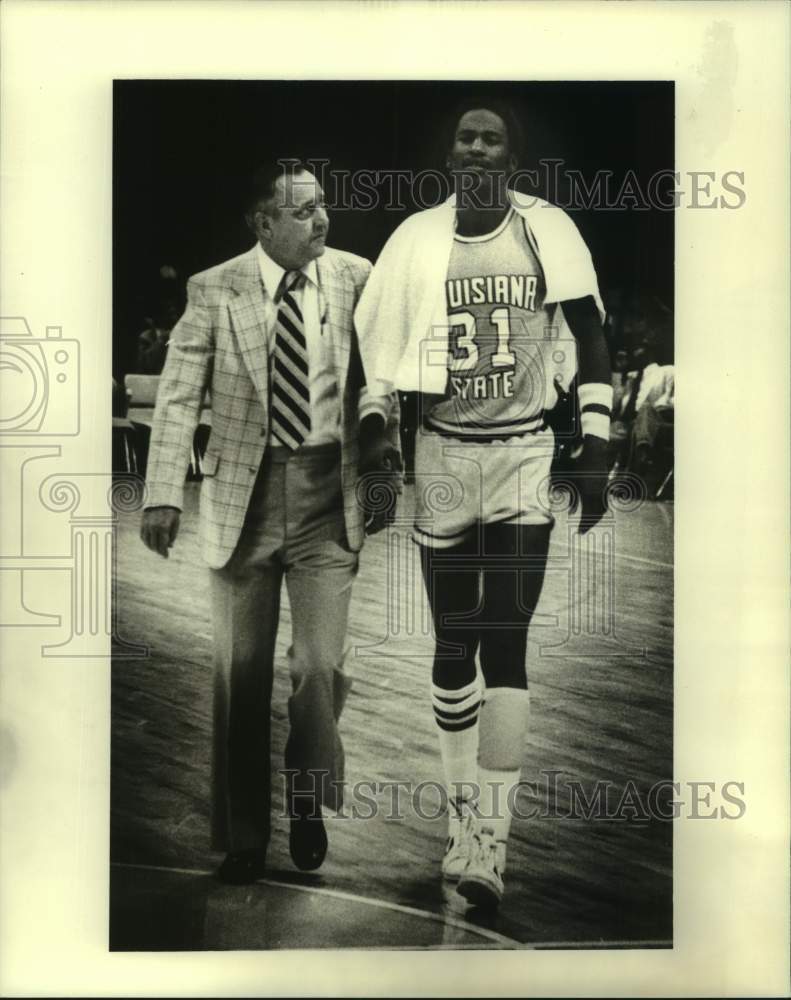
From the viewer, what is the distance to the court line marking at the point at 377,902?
2445 mm

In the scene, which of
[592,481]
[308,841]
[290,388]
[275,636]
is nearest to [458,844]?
[308,841]

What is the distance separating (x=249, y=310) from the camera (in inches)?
97.4

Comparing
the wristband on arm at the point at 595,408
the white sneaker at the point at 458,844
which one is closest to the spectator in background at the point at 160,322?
the wristband on arm at the point at 595,408

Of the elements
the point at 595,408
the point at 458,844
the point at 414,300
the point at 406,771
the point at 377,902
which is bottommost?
the point at 377,902

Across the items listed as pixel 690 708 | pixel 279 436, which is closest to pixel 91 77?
pixel 279 436

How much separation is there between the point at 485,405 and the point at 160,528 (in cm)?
84

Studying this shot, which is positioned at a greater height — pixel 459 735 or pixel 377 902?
pixel 459 735

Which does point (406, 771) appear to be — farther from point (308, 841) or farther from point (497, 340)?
point (497, 340)

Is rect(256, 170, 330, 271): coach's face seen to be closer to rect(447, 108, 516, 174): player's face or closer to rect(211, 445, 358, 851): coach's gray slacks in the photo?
rect(447, 108, 516, 174): player's face

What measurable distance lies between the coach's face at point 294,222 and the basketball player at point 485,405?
17 cm

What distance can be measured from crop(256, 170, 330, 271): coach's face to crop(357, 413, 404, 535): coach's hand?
1.43ft

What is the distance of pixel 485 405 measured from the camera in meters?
2.47

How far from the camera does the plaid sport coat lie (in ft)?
8.09

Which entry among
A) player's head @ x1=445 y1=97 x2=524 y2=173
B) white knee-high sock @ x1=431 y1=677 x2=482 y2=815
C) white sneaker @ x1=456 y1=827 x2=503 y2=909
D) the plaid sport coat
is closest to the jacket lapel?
the plaid sport coat
